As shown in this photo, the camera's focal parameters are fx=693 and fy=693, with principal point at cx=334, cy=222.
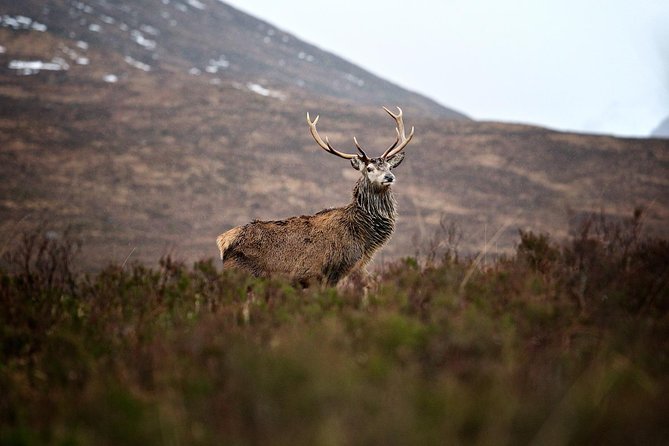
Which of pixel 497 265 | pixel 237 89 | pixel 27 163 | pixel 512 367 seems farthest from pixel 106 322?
pixel 237 89

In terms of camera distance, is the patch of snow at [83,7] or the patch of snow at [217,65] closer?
the patch of snow at [217,65]

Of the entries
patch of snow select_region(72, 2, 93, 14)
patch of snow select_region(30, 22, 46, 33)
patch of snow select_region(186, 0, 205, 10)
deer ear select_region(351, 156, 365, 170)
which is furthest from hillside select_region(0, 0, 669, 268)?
patch of snow select_region(186, 0, 205, 10)

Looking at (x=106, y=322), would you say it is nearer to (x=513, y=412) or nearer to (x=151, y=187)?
(x=513, y=412)

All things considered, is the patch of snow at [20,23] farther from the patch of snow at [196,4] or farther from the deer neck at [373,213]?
A: the deer neck at [373,213]

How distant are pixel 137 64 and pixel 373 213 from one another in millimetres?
50765

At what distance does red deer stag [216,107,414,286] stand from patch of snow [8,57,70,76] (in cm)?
4375

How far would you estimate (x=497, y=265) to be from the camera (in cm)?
649

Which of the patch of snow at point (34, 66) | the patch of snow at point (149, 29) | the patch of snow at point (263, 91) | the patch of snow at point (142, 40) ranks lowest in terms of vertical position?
the patch of snow at point (34, 66)

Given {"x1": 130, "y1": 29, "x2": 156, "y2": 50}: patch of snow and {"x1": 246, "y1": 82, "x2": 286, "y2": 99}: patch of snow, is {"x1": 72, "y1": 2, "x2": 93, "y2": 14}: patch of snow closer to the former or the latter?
{"x1": 130, "y1": 29, "x2": 156, "y2": 50}: patch of snow

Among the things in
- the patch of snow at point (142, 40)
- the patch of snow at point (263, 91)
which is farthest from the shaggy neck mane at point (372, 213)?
the patch of snow at point (142, 40)

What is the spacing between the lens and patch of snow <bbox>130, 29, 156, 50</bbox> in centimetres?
6182

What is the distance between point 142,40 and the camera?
207 feet

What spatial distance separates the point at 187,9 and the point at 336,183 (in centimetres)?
5000

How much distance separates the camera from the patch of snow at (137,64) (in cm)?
5375
